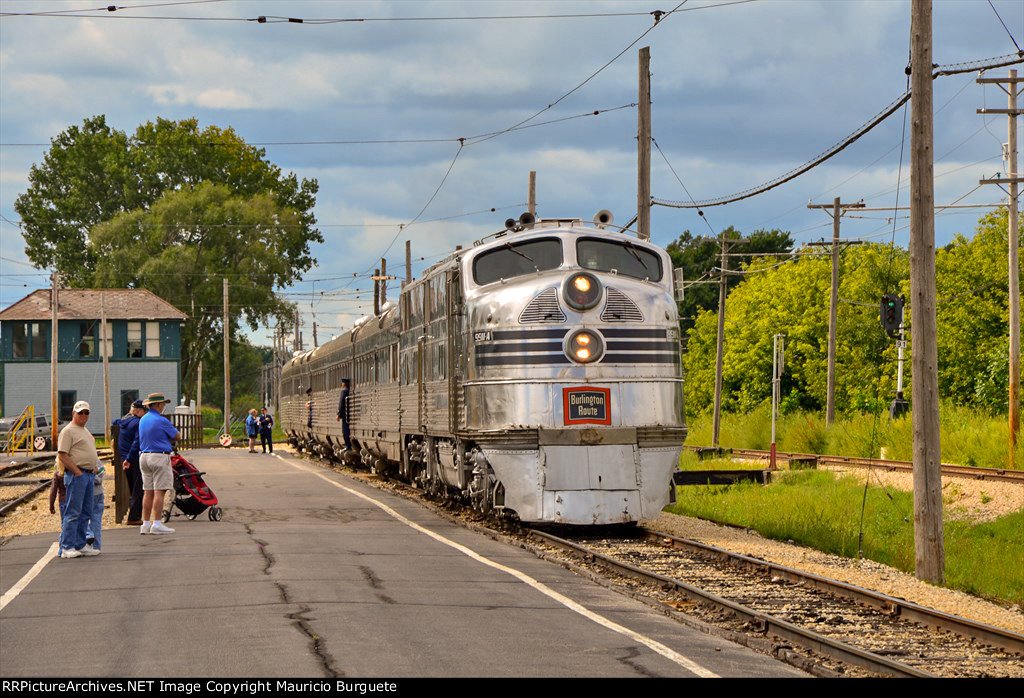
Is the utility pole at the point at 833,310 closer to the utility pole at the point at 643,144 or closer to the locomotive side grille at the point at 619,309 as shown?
the utility pole at the point at 643,144

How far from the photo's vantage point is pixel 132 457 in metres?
19.5

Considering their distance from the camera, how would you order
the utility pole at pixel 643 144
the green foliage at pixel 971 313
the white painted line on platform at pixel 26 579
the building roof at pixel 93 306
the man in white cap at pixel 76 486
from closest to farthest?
the white painted line on platform at pixel 26 579, the man in white cap at pixel 76 486, the utility pole at pixel 643 144, the green foliage at pixel 971 313, the building roof at pixel 93 306

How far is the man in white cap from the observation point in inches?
608

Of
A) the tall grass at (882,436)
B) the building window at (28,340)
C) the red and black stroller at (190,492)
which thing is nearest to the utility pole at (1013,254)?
the tall grass at (882,436)

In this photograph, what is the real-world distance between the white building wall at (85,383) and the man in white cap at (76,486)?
54612mm

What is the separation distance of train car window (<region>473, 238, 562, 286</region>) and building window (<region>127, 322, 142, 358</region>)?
54.8 m

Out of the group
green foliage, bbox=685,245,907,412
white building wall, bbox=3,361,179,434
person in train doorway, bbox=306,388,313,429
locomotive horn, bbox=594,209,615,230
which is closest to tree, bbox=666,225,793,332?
green foliage, bbox=685,245,907,412

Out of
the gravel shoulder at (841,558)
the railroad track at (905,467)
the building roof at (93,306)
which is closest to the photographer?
the gravel shoulder at (841,558)

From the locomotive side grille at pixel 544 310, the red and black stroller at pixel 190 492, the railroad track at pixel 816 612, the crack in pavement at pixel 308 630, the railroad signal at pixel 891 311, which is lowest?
the railroad track at pixel 816 612

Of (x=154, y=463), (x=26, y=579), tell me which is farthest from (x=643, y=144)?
(x=26, y=579)

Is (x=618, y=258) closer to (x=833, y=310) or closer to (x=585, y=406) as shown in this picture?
(x=585, y=406)

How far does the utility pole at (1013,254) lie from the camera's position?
112 feet
